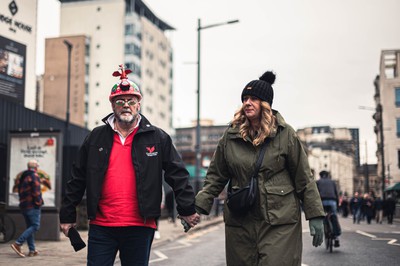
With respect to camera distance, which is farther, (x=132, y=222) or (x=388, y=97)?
(x=388, y=97)

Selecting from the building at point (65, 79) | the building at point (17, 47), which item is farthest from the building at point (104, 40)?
the building at point (17, 47)

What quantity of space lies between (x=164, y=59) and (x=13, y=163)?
275ft

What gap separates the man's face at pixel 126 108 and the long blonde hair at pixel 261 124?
2.55 feet

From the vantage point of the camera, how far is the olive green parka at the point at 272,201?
4.28m

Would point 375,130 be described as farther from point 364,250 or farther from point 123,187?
point 123,187

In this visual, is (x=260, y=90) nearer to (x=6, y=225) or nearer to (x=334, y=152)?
(x=6, y=225)

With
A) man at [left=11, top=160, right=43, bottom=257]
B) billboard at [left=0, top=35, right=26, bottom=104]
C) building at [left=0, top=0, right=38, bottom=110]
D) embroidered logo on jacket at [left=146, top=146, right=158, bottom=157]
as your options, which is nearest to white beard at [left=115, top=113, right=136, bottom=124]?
embroidered logo on jacket at [left=146, top=146, right=158, bottom=157]

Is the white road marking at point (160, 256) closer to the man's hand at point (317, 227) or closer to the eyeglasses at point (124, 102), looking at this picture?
the eyeglasses at point (124, 102)

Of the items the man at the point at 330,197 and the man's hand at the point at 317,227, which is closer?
the man's hand at the point at 317,227

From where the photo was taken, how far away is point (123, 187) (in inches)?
175

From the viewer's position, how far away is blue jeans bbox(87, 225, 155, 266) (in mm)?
4410

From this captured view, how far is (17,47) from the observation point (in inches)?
1139

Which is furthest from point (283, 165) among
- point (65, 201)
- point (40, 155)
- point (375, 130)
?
point (375, 130)

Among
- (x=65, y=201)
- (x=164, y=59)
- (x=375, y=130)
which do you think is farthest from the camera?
(x=164, y=59)
